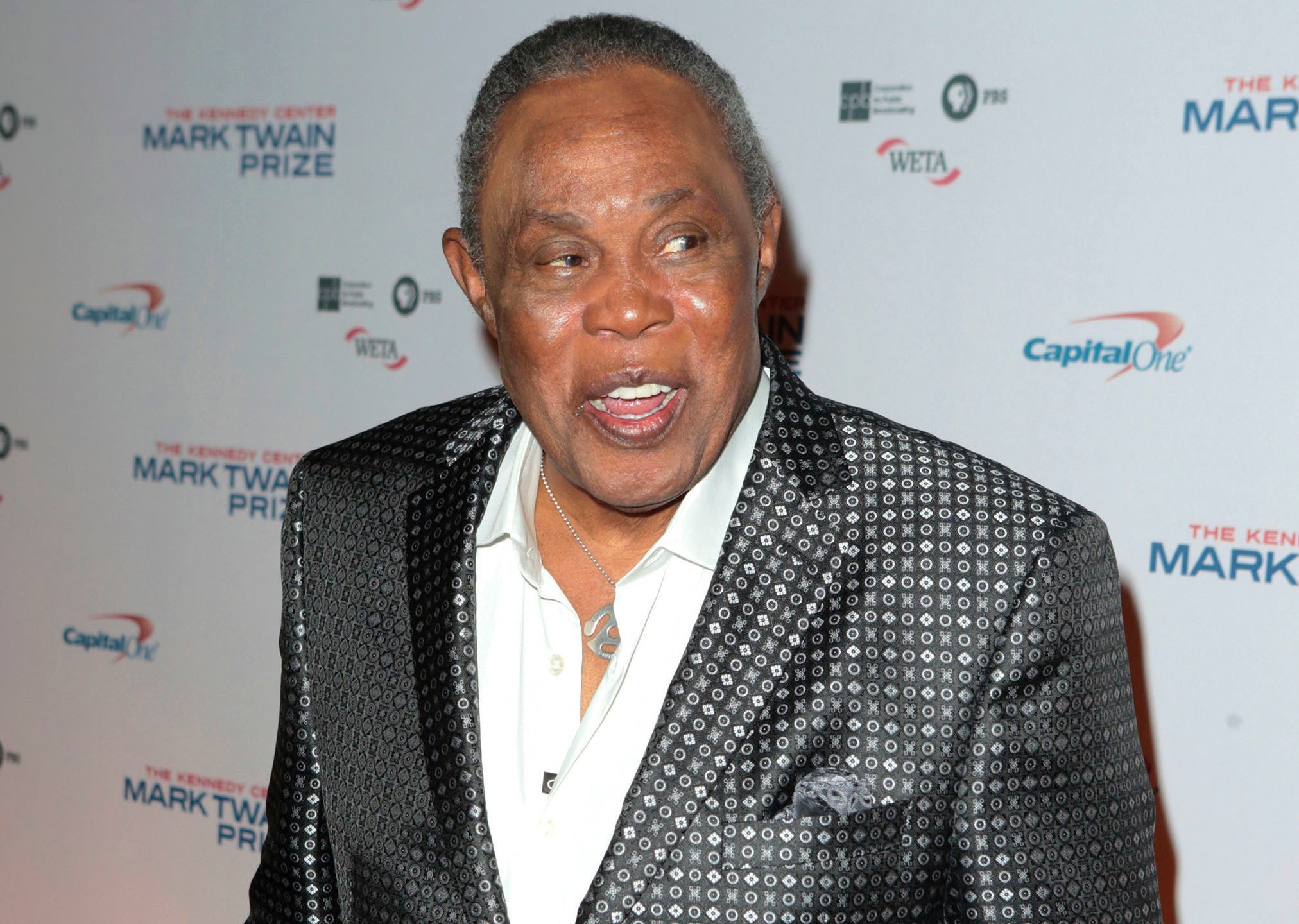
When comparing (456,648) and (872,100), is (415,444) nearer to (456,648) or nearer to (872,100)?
(456,648)

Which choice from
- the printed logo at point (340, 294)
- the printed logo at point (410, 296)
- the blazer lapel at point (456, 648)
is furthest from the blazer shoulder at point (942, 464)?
the printed logo at point (340, 294)

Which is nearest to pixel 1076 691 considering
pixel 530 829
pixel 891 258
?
pixel 530 829

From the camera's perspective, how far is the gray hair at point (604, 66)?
1.37m

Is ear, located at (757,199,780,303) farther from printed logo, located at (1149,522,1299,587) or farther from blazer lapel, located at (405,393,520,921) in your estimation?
printed logo, located at (1149,522,1299,587)

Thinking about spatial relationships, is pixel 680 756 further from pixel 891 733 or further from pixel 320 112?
pixel 320 112

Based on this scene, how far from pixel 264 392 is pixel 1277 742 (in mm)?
2334

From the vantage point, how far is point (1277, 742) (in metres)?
2.08

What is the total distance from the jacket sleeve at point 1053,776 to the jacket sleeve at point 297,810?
755 mm

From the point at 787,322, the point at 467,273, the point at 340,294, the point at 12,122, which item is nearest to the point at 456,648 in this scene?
the point at 467,273

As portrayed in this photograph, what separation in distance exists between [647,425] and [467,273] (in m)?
0.38

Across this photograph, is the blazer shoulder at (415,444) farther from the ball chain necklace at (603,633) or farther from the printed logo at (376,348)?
the printed logo at (376,348)

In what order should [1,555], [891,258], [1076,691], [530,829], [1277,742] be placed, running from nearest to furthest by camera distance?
1. [1076,691]
2. [530,829]
3. [1277,742]
4. [891,258]
5. [1,555]

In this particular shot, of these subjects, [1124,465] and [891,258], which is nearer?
[1124,465]

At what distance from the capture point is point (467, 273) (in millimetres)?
1545
